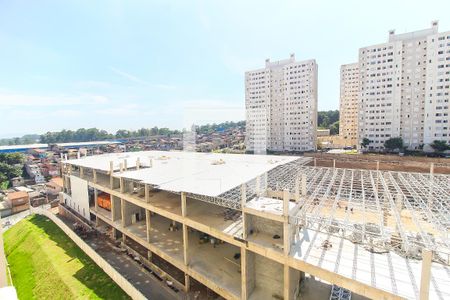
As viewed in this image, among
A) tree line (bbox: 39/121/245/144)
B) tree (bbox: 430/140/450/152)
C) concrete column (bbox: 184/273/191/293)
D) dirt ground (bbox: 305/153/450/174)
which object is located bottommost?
concrete column (bbox: 184/273/191/293)

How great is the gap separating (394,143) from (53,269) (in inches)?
2180

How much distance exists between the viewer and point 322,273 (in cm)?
1149

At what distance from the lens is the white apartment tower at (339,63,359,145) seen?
7488 cm

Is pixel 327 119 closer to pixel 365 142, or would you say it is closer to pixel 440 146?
pixel 365 142

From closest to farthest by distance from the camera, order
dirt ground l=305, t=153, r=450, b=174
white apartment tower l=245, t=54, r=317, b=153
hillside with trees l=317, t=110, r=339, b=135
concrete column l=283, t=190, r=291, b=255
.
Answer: concrete column l=283, t=190, r=291, b=255 → dirt ground l=305, t=153, r=450, b=174 → white apartment tower l=245, t=54, r=317, b=153 → hillside with trees l=317, t=110, r=339, b=135

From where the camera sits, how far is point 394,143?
47906 mm

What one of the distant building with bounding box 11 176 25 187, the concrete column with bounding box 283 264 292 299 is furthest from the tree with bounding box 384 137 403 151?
the distant building with bounding box 11 176 25 187

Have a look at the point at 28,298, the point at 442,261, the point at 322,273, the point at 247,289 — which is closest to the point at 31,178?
the point at 28,298

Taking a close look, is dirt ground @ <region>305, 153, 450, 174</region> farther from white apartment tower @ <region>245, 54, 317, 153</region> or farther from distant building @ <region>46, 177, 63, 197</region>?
distant building @ <region>46, 177, 63, 197</region>

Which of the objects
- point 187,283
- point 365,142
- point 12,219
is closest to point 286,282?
point 187,283

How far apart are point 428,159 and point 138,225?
42640 millimetres

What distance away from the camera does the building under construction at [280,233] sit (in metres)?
11.3

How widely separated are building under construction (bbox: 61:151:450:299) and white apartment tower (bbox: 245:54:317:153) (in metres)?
36.7

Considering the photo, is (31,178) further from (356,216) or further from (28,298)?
(356,216)
